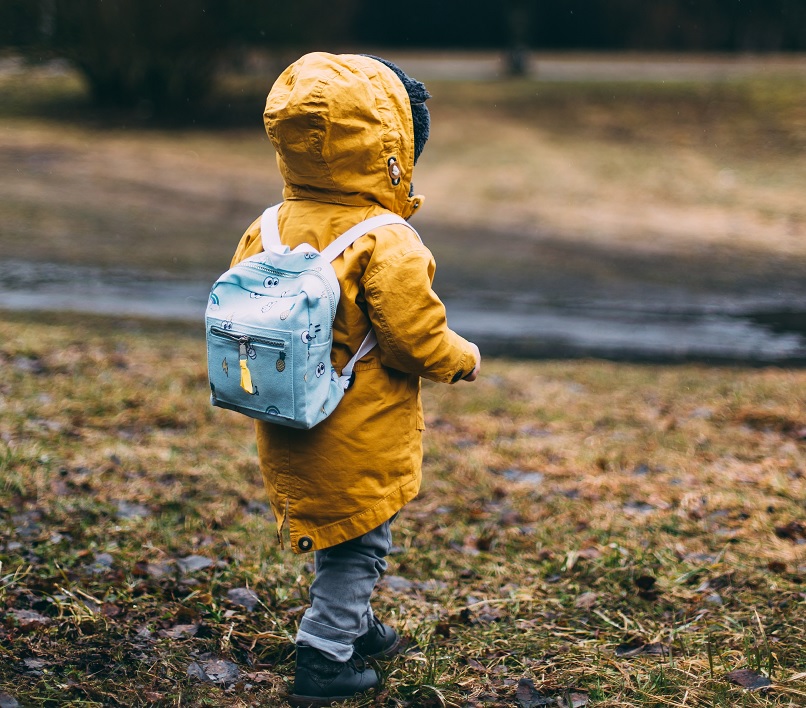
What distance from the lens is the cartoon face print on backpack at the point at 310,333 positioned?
244cm

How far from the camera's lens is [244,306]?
2539 mm

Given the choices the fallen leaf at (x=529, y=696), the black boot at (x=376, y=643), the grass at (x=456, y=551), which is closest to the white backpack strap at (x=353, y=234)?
the black boot at (x=376, y=643)

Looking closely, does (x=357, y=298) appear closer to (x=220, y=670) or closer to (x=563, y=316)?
(x=220, y=670)

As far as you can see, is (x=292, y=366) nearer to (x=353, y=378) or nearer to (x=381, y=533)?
(x=353, y=378)

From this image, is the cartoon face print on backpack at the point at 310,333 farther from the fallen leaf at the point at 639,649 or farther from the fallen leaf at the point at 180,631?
the fallen leaf at the point at 639,649

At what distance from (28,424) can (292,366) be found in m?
3.22

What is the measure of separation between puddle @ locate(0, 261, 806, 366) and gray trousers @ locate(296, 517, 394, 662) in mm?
5031

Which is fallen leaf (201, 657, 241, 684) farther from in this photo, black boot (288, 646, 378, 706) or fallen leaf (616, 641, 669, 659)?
fallen leaf (616, 641, 669, 659)


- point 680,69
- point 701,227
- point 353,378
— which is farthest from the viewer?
point 680,69

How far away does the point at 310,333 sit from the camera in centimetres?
246

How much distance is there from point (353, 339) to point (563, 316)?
6.69 meters

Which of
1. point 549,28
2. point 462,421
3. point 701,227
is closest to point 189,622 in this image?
point 462,421

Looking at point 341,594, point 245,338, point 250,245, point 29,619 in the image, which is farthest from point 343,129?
point 29,619

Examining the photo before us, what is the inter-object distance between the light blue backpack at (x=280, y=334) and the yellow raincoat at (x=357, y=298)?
0.07 metres
